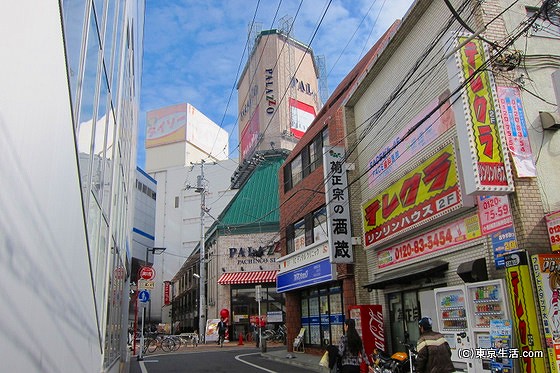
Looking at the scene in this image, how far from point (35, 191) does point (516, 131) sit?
9.50 m

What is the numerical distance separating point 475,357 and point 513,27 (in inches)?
287

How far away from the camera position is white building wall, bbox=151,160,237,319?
7556 centimetres

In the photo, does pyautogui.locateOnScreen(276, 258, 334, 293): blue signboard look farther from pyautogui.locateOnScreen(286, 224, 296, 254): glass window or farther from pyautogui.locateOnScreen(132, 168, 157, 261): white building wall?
pyautogui.locateOnScreen(132, 168, 157, 261): white building wall

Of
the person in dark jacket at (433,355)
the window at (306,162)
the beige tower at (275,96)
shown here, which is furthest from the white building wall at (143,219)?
the person in dark jacket at (433,355)

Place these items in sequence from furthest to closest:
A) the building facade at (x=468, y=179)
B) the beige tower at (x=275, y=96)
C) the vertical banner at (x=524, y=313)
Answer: the beige tower at (x=275, y=96), the building facade at (x=468, y=179), the vertical banner at (x=524, y=313)

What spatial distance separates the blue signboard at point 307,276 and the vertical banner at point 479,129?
9.34m

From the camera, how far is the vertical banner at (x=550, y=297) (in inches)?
316

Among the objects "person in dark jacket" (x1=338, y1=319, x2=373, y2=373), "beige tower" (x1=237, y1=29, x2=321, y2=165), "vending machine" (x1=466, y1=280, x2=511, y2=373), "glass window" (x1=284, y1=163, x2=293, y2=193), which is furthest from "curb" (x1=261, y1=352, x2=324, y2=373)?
"beige tower" (x1=237, y1=29, x2=321, y2=165)

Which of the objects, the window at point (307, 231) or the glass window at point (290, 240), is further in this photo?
the glass window at point (290, 240)

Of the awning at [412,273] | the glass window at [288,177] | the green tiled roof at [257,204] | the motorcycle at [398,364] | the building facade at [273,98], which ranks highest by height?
the building facade at [273,98]

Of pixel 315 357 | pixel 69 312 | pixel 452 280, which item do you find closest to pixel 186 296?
pixel 315 357

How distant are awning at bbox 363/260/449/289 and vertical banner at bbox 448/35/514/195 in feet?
9.26

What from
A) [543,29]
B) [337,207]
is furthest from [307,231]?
[543,29]

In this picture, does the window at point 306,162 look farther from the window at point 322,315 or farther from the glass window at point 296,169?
the window at point 322,315
